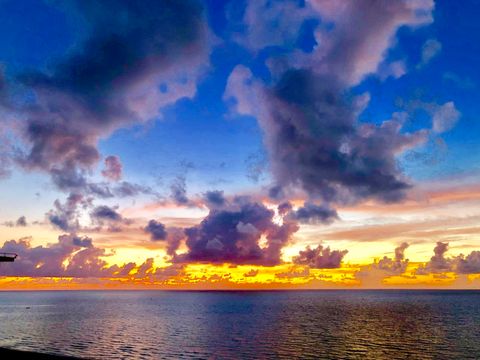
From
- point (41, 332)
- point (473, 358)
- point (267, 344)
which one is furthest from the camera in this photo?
point (41, 332)

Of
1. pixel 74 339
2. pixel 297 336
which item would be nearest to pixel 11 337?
pixel 74 339

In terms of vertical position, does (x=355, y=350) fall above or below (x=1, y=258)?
below

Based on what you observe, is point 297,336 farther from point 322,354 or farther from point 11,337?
point 11,337

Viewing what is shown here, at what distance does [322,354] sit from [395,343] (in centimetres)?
2334

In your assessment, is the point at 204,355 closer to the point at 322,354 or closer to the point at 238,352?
the point at 238,352

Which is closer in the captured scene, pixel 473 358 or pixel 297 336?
pixel 473 358

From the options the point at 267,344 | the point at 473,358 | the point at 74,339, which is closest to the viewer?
the point at 473,358

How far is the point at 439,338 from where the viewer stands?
3602 inches

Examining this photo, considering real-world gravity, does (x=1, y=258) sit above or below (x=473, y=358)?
above

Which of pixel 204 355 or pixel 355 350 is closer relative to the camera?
pixel 204 355

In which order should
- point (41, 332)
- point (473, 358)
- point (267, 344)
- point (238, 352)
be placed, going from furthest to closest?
point (41, 332) < point (267, 344) < point (238, 352) < point (473, 358)

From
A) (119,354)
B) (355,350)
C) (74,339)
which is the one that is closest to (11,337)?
(74,339)

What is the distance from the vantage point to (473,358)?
221 ft

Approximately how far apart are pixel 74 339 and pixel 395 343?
69468 millimetres
